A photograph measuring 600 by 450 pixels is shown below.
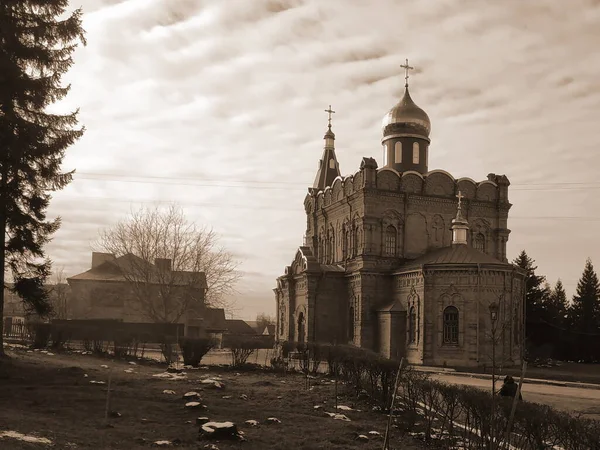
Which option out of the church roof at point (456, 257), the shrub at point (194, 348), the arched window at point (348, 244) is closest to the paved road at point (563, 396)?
the church roof at point (456, 257)

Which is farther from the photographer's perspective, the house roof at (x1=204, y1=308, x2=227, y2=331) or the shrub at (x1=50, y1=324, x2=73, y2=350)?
the house roof at (x1=204, y1=308, x2=227, y2=331)

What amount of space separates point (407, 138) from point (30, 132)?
23.6m

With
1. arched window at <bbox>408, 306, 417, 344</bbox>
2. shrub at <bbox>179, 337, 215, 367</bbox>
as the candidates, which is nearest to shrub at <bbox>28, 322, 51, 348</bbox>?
shrub at <bbox>179, 337, 215, 367</bbox>

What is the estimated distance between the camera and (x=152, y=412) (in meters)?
12.2

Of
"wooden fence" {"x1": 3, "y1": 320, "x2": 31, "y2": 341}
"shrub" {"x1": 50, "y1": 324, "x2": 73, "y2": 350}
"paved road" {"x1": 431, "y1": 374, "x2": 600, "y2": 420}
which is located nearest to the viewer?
"paved road" {"x1": 431, "y1": 374, "x2": 600, "y2": 420}

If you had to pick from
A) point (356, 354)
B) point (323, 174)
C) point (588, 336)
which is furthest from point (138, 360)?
point (588, 336)

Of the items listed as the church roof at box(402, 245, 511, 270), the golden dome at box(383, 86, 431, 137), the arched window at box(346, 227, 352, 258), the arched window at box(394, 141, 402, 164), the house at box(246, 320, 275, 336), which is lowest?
the house at box(246, 320, 275, 336)

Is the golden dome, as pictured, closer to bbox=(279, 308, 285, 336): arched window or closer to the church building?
the church building

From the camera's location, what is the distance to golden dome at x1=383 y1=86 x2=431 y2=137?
36.5m

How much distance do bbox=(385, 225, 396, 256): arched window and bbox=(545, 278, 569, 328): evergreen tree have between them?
13.3 m

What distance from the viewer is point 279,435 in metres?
10.8

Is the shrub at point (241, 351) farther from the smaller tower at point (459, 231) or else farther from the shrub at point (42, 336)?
the smaller tower at point (459, 231)

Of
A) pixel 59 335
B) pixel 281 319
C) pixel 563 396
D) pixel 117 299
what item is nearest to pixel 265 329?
pixel 117 299

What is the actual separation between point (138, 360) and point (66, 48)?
Answer: 11.2 metres
